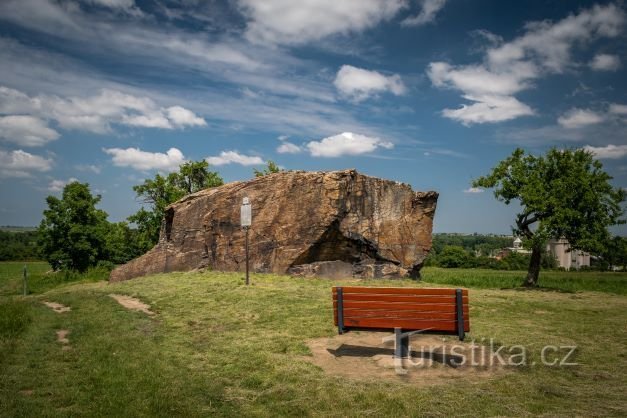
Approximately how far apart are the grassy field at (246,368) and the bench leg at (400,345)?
1.13 metres

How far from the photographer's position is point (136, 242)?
52.0m

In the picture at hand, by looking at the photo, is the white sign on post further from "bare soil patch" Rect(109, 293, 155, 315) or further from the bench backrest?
the bench backrest

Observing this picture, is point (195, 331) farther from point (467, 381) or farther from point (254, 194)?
point (254, 194)

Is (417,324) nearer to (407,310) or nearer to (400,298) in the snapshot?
(407,310)

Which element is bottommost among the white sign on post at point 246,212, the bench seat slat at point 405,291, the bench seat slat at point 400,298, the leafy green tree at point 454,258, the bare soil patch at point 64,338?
the leafy green tree at point 454,258

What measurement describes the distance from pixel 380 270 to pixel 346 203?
3.89 meters

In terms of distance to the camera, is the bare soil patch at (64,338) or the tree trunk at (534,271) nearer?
the bare soil patch at (64,338)

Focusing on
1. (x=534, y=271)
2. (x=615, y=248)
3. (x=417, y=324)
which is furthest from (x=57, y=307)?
(x=615, y=248)

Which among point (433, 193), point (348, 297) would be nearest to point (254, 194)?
point (433, 193)

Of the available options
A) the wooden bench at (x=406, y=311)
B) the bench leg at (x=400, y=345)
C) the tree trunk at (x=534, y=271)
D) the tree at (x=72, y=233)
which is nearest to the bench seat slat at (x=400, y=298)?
the wooden bench at (x=406, y=311)

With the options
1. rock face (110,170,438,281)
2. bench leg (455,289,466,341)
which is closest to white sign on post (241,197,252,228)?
rock face (110,170,438,281)

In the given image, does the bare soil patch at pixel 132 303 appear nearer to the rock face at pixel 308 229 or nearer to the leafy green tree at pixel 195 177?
the rock face at pixel 308 229

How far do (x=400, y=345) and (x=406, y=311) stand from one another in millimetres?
618

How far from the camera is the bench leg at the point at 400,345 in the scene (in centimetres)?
739
